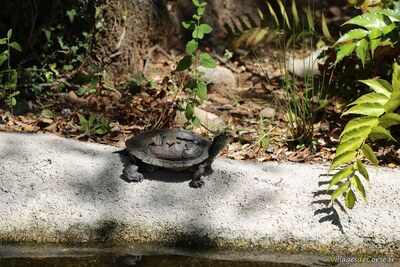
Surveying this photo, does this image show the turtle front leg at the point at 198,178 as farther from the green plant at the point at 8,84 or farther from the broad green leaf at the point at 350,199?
the green plant at the point at 8,84

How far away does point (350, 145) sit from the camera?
4.23m

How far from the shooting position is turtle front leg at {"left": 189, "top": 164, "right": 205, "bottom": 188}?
454 centimetres

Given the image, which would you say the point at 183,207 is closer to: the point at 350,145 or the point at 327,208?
the point at 327,208

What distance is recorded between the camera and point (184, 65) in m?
5.03

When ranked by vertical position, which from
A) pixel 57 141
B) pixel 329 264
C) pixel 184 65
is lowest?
pixel 329 264

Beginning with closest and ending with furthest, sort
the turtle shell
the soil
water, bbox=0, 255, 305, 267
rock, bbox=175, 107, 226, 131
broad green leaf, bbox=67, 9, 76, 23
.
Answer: water, bbox=0, 255, 305, 267 → the turtle shell → the soil → rock, bbox=175, 107, 226, 131 → broad green leaf, bbox=67, 9, 76, 23

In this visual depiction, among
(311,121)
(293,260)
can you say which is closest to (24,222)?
(293,260)

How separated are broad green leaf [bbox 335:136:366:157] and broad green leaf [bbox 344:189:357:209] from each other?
256mm

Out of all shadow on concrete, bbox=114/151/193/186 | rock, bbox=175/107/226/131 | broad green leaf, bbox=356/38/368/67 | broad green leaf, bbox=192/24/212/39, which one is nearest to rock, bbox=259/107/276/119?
rock, bbox=175/107/226/131

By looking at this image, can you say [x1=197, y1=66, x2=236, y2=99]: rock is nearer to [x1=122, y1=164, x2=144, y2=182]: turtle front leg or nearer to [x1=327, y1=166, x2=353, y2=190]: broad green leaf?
[x1=122, y1=164, x2=144, y2=182]: turtle front leg

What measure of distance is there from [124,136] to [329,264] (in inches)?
84.1

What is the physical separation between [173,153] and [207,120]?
140 centimetres

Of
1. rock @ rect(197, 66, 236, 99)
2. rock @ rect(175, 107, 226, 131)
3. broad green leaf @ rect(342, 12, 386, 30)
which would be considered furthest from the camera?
rock @ rect(197, 66, 236, 99)

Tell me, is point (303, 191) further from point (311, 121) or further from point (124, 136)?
point (124, 136)
